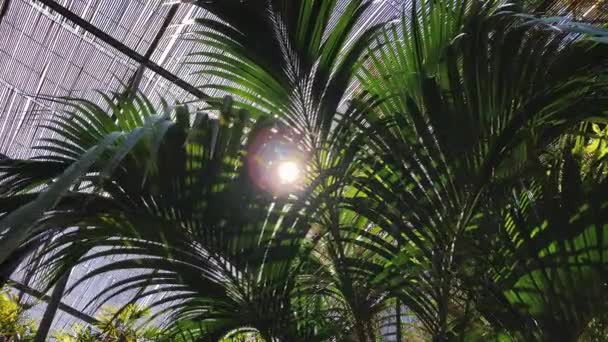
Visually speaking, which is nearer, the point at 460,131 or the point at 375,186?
the point at 460,131

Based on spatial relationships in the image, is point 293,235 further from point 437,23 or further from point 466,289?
point 437,23

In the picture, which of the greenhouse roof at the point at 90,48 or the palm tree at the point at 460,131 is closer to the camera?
the palm tree at the point at 460,131

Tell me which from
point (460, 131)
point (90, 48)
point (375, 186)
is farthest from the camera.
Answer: point (90, 48)

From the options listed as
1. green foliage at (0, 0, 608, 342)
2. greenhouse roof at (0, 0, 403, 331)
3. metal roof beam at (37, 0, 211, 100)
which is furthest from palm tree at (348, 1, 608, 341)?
metal roof beam at (37, 0, 211, 100)

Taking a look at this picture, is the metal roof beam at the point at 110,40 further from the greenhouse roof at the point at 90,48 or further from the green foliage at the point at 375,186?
the green foliage at the point at 375,186

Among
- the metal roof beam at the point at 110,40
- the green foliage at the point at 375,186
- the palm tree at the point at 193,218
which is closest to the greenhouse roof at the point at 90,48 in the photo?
the metal roof beam at the point at 110,40

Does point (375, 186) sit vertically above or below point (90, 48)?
below

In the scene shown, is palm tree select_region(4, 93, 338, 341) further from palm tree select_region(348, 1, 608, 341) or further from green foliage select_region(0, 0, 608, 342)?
palm tree select_region(348, 1, 608, 341)

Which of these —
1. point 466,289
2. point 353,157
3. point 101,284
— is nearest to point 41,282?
point 353,157

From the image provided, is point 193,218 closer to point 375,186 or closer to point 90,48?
point 375,186

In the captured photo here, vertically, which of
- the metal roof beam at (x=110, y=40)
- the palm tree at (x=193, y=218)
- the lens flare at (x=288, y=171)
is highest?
→ the metal roof beam at (x=110, y=40)

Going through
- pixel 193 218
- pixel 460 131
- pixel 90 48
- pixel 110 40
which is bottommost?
pixel 193 218

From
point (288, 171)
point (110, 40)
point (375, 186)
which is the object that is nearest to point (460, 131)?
point (375, 186)

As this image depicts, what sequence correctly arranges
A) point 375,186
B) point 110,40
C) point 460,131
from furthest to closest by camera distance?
point 110,40
point 375,186
point 460,131
